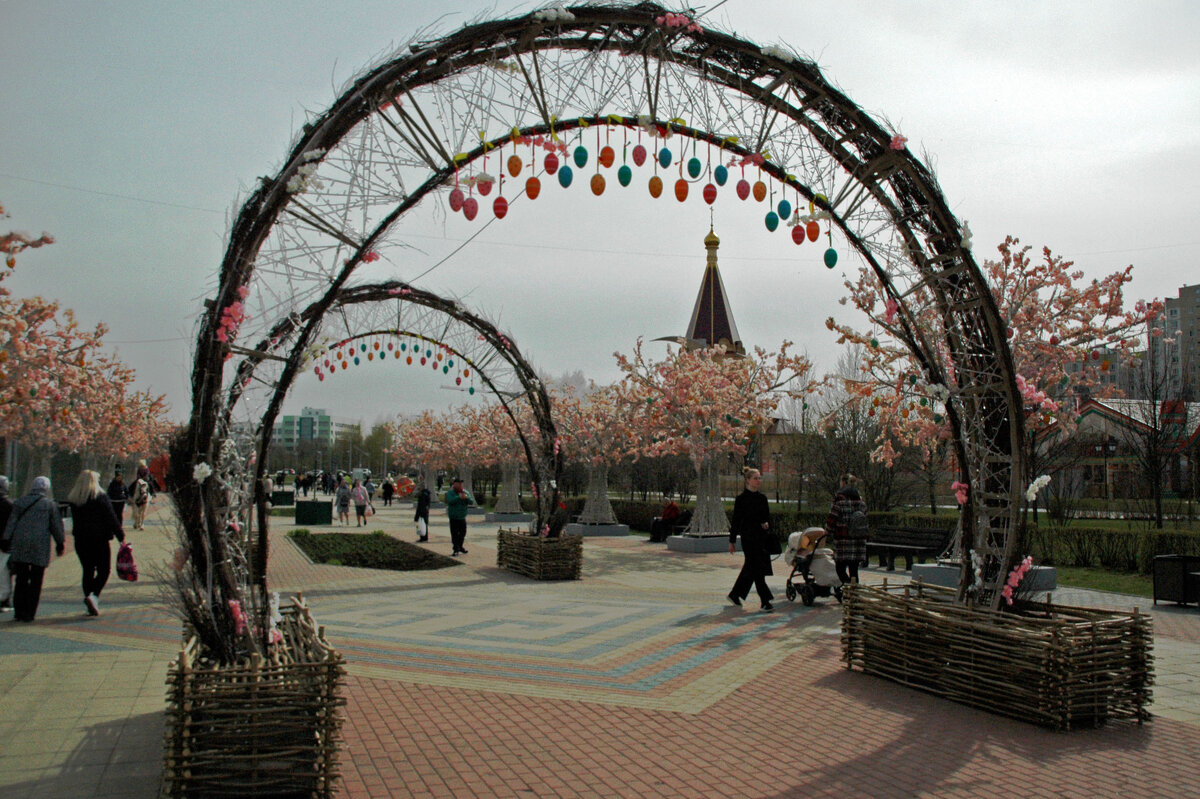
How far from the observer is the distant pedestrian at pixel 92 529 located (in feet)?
30.4

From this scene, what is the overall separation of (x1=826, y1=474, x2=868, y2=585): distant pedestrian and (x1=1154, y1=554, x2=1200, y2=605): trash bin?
13.1 feet

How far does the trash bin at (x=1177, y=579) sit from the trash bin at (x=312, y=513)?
21.7 meters

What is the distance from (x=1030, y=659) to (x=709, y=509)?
1423cm

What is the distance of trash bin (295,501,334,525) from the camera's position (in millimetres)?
26625

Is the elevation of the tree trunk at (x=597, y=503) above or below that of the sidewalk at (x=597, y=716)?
above

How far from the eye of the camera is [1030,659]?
5.71 m

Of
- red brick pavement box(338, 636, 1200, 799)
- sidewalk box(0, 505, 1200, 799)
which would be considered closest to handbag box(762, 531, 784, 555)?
sidewalk box(0, 505, 1200, 799)

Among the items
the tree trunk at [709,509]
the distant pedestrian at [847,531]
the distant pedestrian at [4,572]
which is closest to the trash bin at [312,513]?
the tree trunk at [709,509]

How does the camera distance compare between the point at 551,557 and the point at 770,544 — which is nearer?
the point at 770,544

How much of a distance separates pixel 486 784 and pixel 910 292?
4.76 metres

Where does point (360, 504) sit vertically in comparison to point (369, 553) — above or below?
above

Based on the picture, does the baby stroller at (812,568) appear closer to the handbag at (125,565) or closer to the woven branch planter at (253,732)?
the woven branch planter at (253,732)

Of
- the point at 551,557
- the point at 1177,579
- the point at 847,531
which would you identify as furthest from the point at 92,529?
the point at 1177,579

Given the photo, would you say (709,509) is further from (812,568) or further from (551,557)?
(812,568)
